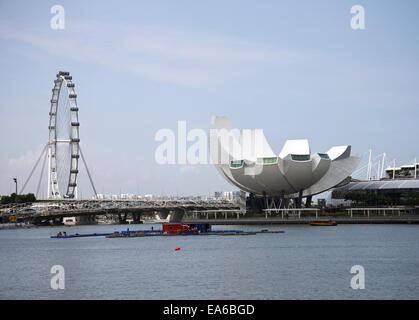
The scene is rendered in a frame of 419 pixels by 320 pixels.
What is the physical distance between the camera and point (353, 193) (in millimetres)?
105375

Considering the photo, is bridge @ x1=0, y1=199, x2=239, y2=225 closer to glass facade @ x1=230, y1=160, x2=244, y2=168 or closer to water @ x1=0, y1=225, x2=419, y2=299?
glass facade @ x1=230, y1=160, x2=244, y2=168

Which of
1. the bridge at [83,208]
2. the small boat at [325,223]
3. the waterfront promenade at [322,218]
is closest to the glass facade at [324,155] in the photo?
the waterfront promenade at [322,218]

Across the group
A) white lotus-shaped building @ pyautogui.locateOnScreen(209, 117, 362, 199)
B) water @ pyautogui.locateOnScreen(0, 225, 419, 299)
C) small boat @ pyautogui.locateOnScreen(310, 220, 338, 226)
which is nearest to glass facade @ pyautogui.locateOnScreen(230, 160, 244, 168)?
white lotus-shaped building @ pyautogui.locateOnScreen(209, 117, 362, 199)

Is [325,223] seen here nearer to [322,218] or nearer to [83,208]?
[322,218]

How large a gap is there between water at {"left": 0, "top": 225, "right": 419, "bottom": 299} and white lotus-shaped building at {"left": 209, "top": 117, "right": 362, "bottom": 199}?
1400 inches

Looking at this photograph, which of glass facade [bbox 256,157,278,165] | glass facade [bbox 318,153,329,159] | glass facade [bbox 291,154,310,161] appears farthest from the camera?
glass facade [bbox 318,153,329,159]

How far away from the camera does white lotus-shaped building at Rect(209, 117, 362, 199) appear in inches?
3627

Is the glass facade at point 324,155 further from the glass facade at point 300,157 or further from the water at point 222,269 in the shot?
the water at point 222,269

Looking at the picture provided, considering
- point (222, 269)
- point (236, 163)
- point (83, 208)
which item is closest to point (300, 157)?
point (236, 163)

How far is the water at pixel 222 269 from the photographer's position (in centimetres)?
2925

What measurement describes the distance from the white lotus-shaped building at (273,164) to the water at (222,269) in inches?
1400

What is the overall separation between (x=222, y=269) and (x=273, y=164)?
54815 millimetres

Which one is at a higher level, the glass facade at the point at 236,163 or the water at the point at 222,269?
the glass facade at the point at 236,163
